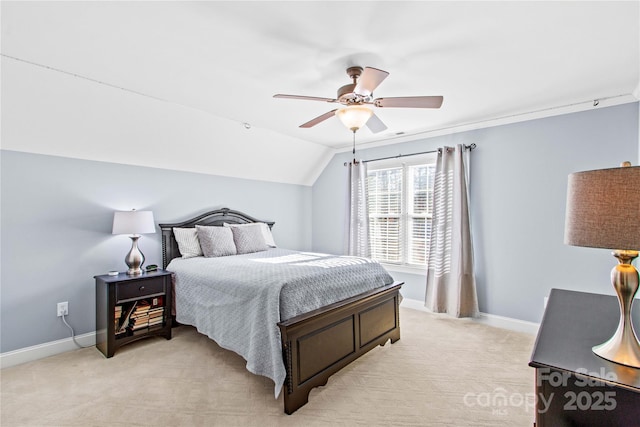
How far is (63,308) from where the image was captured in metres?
2.98

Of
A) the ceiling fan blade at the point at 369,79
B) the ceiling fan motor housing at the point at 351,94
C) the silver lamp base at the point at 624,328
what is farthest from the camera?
the ceiling fan motor housing at the point at 351,94

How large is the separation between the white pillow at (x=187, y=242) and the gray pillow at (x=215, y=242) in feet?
0.32

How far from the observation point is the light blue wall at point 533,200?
3068 millimetres

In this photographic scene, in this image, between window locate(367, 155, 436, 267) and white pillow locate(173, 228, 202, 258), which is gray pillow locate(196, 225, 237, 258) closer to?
white pillow locate(173, 228, 202, 258)

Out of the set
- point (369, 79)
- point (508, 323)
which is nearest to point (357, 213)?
point (508, 323)

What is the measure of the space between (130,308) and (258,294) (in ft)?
5.46

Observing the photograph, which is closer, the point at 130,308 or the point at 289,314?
the point at 289,314

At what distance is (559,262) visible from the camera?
329cm

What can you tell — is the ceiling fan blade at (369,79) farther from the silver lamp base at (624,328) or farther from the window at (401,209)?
the window at (401,209)

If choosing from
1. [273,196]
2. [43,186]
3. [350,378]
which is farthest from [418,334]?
[43,186]

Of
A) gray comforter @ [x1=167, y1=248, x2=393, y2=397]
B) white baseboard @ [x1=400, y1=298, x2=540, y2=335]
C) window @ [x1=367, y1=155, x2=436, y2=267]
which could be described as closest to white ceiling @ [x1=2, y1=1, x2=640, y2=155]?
window @ [x1=367, y1=155, x2=436, y2=267]

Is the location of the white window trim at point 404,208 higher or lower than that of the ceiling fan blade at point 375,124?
lower

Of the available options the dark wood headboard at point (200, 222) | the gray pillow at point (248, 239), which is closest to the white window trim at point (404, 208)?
the gray pillow at point (248, 239)

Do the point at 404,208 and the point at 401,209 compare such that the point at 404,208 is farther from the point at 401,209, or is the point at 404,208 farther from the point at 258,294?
the point at 258,294
